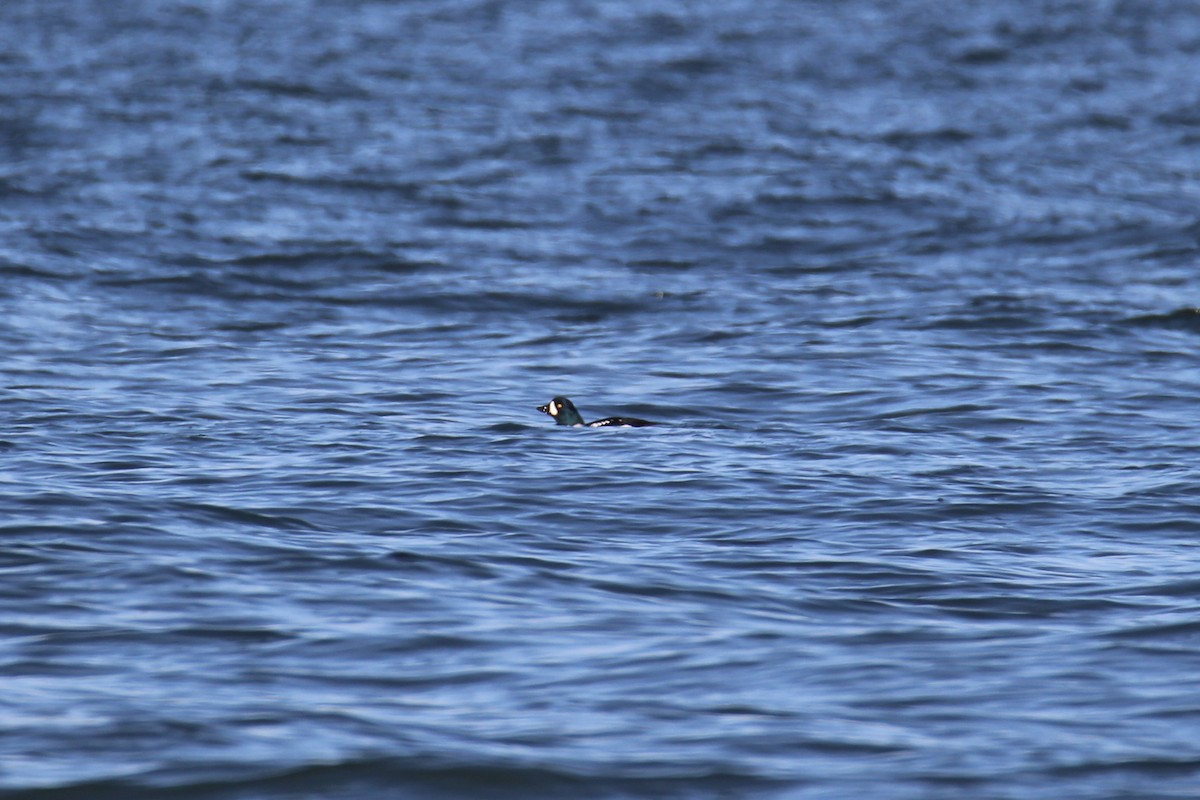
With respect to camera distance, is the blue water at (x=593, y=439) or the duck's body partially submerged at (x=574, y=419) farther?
the duck's body partially submerged at (x=574, y=419)

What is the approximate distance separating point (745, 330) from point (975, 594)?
28.5ft

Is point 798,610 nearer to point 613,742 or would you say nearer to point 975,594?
point 975,594

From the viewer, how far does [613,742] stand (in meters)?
7.31

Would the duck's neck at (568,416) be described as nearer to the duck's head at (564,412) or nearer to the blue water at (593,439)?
the duck's head at (564,412)

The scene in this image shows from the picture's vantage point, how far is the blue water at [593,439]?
24.5 ft

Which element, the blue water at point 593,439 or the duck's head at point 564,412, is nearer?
the blue water at point 593,439

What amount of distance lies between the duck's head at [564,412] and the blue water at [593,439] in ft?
1.14

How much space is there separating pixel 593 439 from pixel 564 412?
457mm

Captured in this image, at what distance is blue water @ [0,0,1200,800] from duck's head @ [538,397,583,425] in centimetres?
35

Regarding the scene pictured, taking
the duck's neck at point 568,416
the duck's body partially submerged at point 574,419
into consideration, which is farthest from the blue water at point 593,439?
the duck's neck at point 568,416

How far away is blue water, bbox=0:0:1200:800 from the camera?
294 inches

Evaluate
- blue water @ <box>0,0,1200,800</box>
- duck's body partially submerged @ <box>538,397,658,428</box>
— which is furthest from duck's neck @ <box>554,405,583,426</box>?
blue water @ <box>0,0,1200,800</box>

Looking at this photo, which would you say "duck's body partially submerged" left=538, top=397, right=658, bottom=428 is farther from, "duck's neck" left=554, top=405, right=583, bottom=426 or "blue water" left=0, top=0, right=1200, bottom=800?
"blue water" left=0, top=0, right=1200, bottom=800

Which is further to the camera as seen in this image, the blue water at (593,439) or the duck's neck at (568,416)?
the duck's neck at (568,416)
